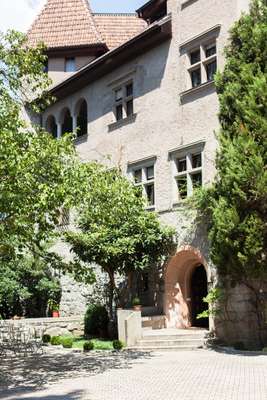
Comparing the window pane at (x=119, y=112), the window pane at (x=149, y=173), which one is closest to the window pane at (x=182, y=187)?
the window pane at (x=149, y=173)

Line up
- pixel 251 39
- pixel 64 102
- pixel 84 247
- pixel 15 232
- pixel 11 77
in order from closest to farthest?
pixel 15 232 → pixel 11 77 → pixel 251 39 → pixel 84 247 → pixel 64 102

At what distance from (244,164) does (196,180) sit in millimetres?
4285

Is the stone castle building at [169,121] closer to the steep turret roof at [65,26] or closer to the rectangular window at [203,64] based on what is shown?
the rectangular window at [203,64]

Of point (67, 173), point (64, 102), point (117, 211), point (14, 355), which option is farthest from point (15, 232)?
point (64, 102)

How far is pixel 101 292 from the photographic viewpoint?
22969mm

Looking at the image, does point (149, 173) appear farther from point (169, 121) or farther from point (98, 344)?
point (98, 344)

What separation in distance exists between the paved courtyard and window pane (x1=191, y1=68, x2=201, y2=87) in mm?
9705

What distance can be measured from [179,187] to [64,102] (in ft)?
30.6

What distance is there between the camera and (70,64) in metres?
29.5

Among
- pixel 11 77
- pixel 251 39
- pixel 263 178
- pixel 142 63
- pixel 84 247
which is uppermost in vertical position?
pixel 142 63

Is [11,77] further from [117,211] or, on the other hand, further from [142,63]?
[142,63]

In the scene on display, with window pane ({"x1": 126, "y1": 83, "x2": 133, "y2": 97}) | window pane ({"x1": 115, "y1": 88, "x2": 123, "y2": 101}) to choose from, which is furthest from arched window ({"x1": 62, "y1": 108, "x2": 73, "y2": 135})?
window pane ({"x1": 126, "y1": 83, "x2": 133, "y2": 97})

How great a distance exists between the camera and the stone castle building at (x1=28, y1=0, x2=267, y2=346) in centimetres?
1938

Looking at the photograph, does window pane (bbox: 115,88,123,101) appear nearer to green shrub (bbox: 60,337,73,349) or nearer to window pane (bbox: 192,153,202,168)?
window pane (bbox: 192,153,202,168)
